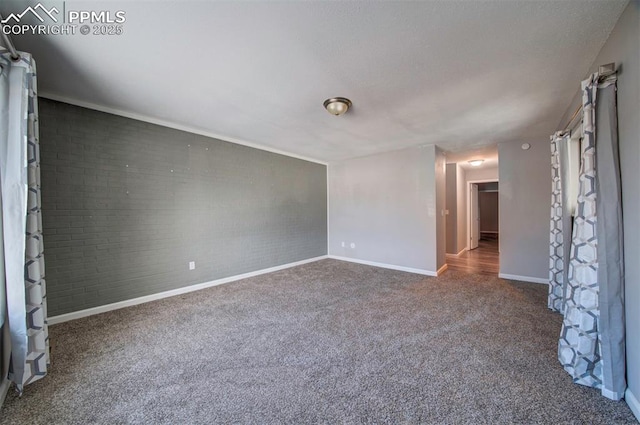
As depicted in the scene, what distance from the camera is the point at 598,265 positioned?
1.56 metres

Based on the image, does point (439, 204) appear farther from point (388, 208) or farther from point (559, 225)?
point (559, 225)

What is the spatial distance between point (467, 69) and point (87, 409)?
3.69m

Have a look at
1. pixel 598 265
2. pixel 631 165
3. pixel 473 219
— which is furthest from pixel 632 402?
pixel 473 219

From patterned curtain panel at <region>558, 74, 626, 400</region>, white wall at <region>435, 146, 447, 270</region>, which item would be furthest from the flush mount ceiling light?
white wall at <region>435, 146, 447, 270</region>

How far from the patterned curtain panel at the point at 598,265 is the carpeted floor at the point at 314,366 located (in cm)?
18

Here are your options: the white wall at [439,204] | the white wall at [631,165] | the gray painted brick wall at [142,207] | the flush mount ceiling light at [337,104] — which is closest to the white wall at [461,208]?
the white wall at [439,204]

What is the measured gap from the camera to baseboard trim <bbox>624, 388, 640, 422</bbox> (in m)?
1.35

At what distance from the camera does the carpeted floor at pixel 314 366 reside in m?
1.43

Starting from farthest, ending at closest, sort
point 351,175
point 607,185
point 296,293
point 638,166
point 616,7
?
point 351,175 < point 296,293 < point 607,185 < point 616,7 < point 638,166

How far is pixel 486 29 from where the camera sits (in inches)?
62.6

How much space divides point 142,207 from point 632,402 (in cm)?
471

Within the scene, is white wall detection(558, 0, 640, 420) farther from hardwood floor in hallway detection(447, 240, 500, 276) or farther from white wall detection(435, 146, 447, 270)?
hardwood floor in hallway detection(447, 240, 500, 276)

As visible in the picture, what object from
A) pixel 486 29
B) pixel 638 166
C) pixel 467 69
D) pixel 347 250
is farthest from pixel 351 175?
pixel 638 166

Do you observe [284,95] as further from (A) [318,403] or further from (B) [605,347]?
(B) [605,347]
